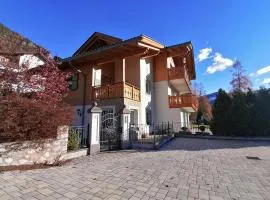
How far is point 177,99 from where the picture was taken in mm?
18484

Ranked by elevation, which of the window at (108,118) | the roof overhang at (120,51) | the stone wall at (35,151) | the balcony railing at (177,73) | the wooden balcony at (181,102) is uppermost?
the roof overhang at (120,51)

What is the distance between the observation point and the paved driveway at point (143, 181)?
4148mm

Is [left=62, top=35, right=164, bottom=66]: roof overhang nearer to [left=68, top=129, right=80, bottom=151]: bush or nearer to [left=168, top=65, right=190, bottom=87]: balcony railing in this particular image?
[left=168, top=65, right=190, bottom=87]: balcony railing

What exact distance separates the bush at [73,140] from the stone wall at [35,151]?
68 centimetres

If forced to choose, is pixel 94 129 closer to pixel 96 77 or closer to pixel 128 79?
pixel 128 79

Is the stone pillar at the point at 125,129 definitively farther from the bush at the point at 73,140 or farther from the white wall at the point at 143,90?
the white wall at the point at 143,90

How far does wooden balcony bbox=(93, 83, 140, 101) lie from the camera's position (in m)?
14.0

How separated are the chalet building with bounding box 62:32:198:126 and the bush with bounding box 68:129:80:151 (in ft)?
15.8

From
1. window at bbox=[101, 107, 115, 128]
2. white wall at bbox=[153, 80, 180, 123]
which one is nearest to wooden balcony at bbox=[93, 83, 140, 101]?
window at bbox=[101, 107, 115, 128]

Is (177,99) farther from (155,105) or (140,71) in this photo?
(140,71)

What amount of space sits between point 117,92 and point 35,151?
26.8 feet

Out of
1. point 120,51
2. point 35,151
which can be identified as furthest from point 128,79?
point 35,151

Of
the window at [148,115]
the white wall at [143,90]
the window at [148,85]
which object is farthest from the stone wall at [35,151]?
the window at [148,85]

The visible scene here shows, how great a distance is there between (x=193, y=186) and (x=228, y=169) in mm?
2390
